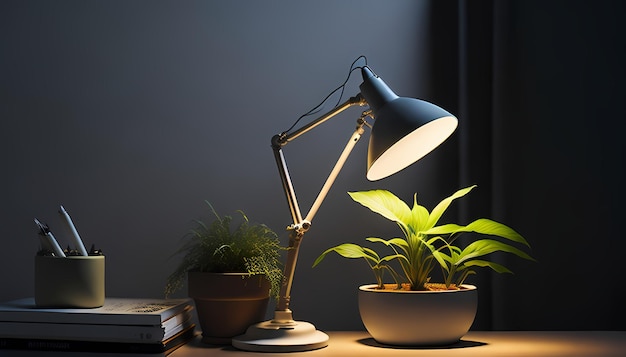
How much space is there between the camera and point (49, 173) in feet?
4.98

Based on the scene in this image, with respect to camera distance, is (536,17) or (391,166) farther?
(536,17)

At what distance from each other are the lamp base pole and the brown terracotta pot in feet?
0.11

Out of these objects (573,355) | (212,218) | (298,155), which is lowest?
(573,355)

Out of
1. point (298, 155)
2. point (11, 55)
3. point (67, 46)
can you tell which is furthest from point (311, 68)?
point (11, 55)

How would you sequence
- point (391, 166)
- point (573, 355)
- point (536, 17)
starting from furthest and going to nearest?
point (536, 17) < point (391, 166) < point (573, 355)

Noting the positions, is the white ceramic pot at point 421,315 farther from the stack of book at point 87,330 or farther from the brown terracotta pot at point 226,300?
the stack of book at point 87,330

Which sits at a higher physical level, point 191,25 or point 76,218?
point 191,25

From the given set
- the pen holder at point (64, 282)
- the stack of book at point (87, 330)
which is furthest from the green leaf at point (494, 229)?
the pen holder at point (64, 282)

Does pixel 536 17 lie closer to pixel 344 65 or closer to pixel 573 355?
pixel 344 65

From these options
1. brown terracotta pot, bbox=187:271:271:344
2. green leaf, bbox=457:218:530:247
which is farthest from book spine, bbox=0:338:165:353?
green leaf, bbox=457:218:530:247

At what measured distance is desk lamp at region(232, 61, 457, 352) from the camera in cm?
109

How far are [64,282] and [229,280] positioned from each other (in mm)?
272

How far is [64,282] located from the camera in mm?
1191

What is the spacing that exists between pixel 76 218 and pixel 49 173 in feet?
0.37
